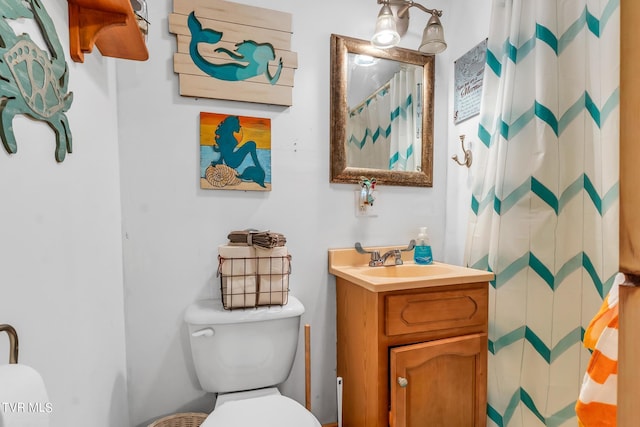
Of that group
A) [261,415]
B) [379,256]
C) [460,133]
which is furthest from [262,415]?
[460,133]

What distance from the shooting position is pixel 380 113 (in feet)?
4.94

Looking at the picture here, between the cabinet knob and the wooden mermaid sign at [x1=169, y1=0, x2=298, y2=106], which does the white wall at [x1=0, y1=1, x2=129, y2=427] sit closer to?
the wooden mermaid sign at [x1=169, y1=0, x2=298, y2=106]

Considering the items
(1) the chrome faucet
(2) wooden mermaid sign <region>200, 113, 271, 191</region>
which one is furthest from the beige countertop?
(2) wooden mermaid sign <region>200, 113, 271, 191</region>

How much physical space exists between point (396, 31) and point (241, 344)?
1456 millimetres

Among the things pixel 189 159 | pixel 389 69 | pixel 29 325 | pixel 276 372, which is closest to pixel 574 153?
pixel 389 69

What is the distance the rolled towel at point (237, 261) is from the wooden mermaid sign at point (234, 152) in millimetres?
289

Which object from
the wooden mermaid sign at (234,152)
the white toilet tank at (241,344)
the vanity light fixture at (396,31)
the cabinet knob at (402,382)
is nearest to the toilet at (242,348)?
the white toilet tank at (241,344)

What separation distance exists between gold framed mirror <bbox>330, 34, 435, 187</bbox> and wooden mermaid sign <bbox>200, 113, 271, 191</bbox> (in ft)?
1.05

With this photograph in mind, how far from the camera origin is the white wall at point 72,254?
56cm

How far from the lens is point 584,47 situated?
0.97m

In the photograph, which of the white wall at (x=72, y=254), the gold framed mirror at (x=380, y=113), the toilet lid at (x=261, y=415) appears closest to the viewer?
the white wall at (x=72, y=254)

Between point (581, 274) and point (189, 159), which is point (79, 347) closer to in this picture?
point (189, 159)

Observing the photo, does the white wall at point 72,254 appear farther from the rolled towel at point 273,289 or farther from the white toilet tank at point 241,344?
the rolled towel at point 273,289

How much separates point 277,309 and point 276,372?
0.78ft
